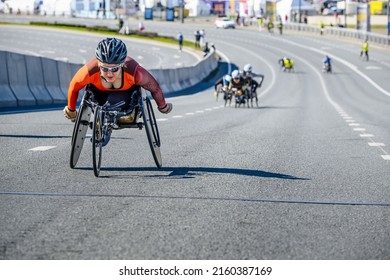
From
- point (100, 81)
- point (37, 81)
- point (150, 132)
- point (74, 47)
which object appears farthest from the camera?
point (74, 47)

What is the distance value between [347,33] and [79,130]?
105668 millimetres

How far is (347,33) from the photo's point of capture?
11344cm

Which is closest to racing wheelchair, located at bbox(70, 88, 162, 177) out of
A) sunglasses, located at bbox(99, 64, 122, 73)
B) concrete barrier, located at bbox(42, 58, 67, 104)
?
sunglasses, located at bbox(99, 64, 122, 73)

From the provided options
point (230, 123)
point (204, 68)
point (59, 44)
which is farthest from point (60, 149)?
point (59, 44)

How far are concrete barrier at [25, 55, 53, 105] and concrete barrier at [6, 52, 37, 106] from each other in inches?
9.6

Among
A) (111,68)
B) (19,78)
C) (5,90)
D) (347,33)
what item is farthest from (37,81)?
(347,33)

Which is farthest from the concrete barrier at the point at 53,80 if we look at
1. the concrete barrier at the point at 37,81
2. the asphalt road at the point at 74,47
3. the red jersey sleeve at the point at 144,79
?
the asphalt road at the point at 74,47

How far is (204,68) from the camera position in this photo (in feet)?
231

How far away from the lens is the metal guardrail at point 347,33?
336 ft

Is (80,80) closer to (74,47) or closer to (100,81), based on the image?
(100,81)

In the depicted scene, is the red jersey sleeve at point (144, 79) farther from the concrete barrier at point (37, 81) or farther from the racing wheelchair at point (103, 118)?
the concrete barrier at point (37, 81)

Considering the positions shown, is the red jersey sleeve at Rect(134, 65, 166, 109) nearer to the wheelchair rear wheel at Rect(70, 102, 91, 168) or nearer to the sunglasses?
the sunglasses

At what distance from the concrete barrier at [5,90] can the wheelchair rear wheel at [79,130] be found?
15269 millimetres

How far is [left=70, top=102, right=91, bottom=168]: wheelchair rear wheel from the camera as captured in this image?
32.4 ft
